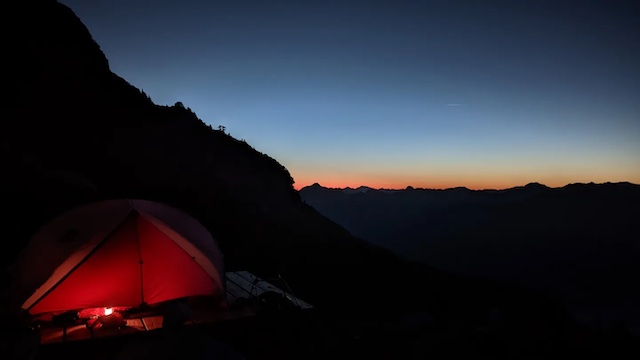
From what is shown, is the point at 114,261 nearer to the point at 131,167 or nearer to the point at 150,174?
the point at 131,167

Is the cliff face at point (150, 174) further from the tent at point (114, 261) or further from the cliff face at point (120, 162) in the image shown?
the tent at point (114, 261)

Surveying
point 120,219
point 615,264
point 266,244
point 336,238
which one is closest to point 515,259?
point 615,264

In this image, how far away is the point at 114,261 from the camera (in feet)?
21.1

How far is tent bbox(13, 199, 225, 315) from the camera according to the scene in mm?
6152

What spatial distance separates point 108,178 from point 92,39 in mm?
19521

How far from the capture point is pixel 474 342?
779 cm

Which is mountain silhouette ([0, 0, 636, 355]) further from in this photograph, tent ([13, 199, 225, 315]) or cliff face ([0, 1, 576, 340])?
tent ([13, 199, 225, 315])

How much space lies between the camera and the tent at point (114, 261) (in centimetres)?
615

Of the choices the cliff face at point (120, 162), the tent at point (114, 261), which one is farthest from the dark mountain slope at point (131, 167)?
the tent at point (114, 261)

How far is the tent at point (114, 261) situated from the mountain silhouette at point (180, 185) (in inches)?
132

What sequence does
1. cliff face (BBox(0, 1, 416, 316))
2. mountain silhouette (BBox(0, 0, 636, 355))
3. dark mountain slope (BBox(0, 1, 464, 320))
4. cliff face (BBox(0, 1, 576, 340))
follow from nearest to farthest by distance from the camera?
mountain silhouette (BBox(0, 0, 636, 355)) → cliff face (BBox(0, 1, 416, 316)) → dark mountain slope (BBox(0, 1, 464, 320)) → cliff face (BBox(0, 1, 576, 340))

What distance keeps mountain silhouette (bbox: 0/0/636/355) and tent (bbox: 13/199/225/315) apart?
3.35 meters

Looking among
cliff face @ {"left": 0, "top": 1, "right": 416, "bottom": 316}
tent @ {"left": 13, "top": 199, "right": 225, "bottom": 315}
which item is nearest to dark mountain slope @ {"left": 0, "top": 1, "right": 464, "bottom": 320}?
cliff face @ {"left": 0, "top": 1, "right": 416, "bottom": 316}

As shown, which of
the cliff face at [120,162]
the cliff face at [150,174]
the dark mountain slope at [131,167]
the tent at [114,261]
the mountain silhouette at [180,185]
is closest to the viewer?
the tent at [114,261]
